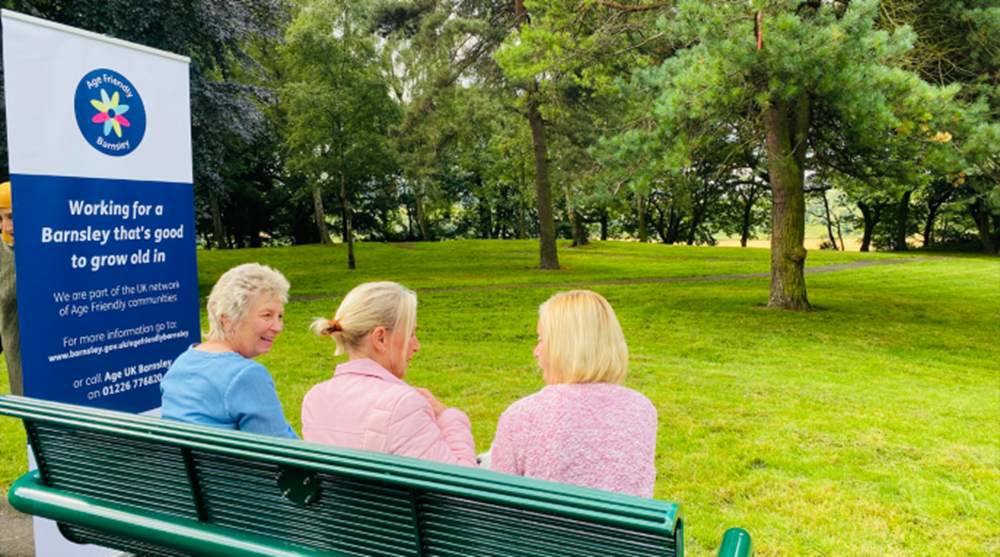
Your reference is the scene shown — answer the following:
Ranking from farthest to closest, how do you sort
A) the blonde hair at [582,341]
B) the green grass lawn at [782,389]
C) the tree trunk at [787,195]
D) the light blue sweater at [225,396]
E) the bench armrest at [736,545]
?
1. the tree trunk at [787,195]
2. the green grass lawn at [782,389]
3. the light blue sweater at [225,396]
4. the blonde hair at [582,341]
5. the bench armrest at [736,545]

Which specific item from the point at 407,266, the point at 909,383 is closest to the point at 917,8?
the point at 909,383

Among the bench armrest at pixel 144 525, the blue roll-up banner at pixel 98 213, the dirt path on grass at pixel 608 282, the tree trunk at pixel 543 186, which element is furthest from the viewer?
the tree trunk at pixel 543 186

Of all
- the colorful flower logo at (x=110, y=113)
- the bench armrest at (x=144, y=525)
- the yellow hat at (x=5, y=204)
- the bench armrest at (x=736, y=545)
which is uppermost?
the colorful flower logo at (x=110, y=113)

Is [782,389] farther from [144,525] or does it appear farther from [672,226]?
[672,226]

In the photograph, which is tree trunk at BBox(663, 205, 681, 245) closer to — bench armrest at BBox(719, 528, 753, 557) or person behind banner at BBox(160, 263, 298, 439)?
person behind banner at BBox(160, 263, 298, 439)

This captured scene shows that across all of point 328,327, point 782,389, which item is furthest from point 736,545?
point 782,389

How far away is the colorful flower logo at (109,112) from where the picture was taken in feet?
10.8

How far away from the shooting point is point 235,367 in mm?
2752

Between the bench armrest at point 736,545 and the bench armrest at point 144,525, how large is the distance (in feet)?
3.27

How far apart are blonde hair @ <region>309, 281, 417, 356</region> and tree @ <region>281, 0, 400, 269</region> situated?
18.6 metres

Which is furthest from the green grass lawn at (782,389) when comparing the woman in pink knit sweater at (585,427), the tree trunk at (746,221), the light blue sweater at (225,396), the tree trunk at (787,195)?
the tree trunk at (746,221)

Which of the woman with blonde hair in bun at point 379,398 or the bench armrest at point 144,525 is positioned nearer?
the bench armrest at point 144,525

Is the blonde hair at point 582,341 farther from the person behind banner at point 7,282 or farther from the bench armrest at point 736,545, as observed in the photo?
the person behind banner at point 7,282

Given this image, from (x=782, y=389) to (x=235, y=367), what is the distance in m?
6.88
